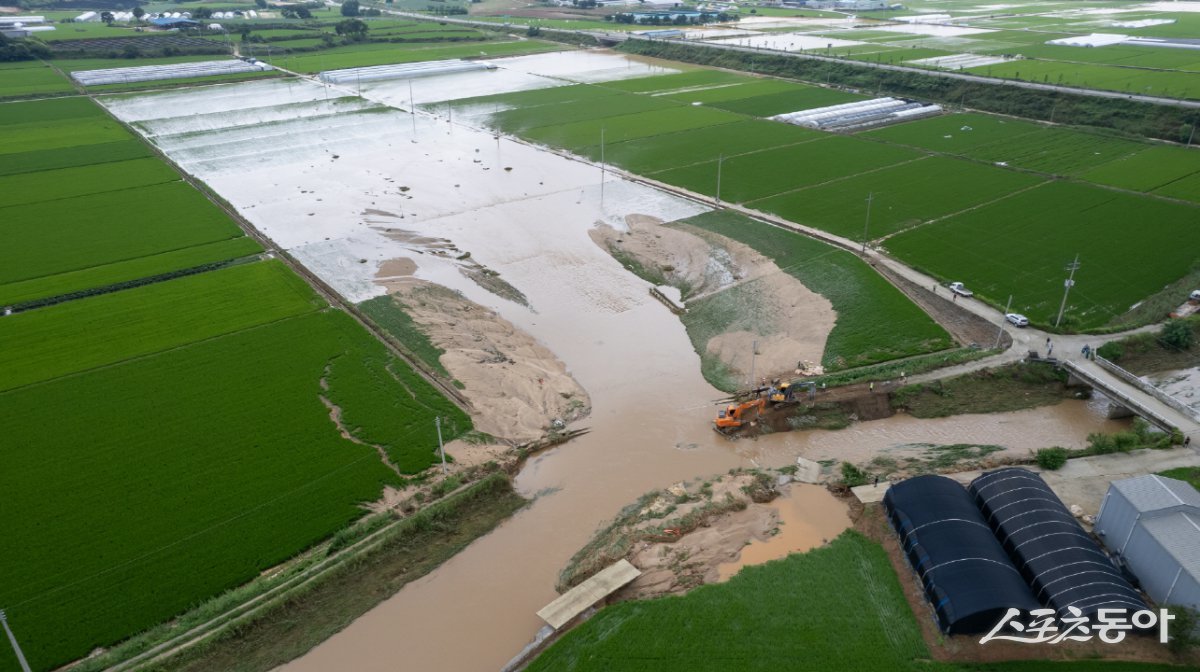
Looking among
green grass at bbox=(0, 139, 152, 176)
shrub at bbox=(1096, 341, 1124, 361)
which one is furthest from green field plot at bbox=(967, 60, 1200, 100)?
green grass at bbox=(0, 139, 152, 176)

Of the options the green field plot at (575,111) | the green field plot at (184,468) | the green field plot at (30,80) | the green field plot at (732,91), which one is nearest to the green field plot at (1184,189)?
the green field plot at (732,91)

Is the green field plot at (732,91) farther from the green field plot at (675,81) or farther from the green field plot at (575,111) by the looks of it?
the green field plot at (575,111)

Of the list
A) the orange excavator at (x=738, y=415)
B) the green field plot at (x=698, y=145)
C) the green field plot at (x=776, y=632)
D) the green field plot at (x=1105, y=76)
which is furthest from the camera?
the green field plot at (x=1105, y=76)

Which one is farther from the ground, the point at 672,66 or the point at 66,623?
the point at 672,66

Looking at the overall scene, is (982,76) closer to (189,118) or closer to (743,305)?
(743,305)

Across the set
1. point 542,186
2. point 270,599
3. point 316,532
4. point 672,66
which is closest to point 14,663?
point 270,599
